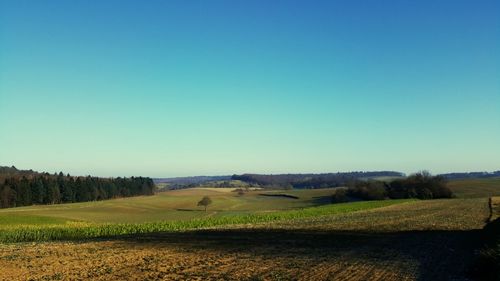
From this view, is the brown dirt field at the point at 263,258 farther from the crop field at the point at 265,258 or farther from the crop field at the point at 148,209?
the crop field at the point at 148,209

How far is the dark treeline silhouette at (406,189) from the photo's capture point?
369 ft

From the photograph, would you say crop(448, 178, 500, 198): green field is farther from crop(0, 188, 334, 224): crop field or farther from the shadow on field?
the shadow on field

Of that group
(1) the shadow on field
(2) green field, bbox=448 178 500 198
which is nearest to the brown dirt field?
(1) the shadow on field

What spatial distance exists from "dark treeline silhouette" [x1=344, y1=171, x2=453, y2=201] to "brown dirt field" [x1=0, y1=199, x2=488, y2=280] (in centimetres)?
7844

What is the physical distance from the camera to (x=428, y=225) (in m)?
42.8

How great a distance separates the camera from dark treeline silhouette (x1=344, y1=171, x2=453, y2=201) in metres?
113

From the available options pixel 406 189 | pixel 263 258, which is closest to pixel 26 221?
pixel 263 258

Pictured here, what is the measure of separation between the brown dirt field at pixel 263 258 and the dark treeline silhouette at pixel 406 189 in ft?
257

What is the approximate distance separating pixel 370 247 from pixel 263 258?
26.1 feet

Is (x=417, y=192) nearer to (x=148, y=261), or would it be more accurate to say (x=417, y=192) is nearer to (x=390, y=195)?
(x=390, y=195)

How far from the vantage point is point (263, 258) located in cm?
2384

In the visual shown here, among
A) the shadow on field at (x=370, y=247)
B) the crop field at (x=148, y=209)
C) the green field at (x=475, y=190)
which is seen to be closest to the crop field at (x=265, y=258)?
the shadow on field at (x=370, y=247)

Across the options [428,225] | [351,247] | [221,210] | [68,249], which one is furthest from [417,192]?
[68,249]

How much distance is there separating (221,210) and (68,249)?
2737 inches
